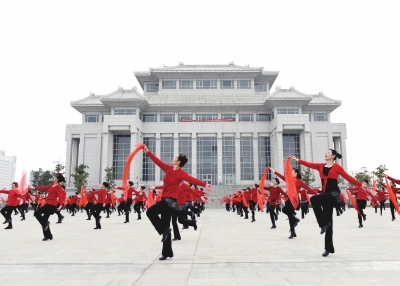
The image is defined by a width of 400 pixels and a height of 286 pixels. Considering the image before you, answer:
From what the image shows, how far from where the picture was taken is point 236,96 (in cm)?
5956

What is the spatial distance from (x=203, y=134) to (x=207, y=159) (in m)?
4.18

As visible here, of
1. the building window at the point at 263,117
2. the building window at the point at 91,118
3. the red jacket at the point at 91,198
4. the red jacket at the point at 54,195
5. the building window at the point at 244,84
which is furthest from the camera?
the building window at the point at 244,84

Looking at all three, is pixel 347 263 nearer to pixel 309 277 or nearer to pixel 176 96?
pixel 309 277

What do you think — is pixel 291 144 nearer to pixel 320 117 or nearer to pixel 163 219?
pixel 320 117

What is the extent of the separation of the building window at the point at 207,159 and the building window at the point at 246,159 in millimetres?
4298

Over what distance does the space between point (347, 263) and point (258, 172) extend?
51.5 m

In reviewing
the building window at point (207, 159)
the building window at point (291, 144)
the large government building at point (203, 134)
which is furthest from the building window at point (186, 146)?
the building window at point (291, 144)

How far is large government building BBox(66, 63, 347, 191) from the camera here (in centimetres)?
5538

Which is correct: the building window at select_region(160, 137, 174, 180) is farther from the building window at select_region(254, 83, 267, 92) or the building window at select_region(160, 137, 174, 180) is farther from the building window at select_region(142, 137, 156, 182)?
the building window at select_region(254, 83, 267, 92)

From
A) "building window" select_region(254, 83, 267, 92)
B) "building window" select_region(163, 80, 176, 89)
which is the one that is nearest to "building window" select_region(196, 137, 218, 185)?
"building window" select_region(163, 80, 176, 89)

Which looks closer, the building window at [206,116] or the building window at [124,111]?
the building window at [124,111]

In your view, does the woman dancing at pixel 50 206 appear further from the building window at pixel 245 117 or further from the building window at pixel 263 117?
the building window at pixel 263 117

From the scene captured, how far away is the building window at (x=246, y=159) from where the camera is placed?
56.9 m

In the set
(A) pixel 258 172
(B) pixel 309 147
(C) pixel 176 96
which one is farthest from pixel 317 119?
(C) pixel 176 96
